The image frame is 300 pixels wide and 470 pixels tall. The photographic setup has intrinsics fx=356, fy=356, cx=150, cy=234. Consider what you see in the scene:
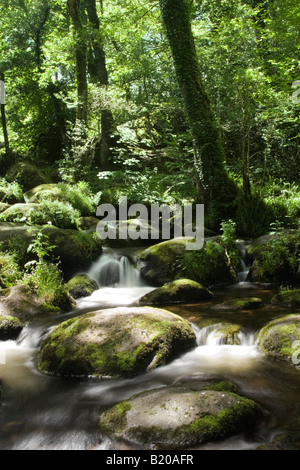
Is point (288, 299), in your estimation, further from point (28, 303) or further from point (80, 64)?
point (80, 64)

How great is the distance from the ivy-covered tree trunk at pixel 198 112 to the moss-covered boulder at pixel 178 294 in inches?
184

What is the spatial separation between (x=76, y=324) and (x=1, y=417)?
5.09 feet

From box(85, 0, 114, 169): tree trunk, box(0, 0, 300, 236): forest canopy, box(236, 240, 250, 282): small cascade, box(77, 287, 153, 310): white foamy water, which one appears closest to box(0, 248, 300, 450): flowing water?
box(77, 287, 153, 310): white foamy water

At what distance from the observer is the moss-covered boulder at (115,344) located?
4.30m

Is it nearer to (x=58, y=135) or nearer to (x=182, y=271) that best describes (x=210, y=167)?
(x=182, y=271)

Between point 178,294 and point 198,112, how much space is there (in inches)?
274

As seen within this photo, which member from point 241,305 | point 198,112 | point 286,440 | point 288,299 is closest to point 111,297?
point 241,305

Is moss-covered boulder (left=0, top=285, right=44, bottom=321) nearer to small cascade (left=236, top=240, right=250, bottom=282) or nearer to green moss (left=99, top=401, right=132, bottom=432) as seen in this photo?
green moss (left=99, top=401, right=132, bottom=432)

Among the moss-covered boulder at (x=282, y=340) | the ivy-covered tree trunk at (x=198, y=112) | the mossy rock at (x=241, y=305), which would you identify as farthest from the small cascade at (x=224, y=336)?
the ivy-covered tree trunk at (x=198, y=112)

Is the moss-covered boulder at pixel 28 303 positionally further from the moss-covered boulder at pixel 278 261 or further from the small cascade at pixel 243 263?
the moss-covered boulder at pixel 278 261

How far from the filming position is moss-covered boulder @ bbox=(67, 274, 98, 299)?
25.9 ft

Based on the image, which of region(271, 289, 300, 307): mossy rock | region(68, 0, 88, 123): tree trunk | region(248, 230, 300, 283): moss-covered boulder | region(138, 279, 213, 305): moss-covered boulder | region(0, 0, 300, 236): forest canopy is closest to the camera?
region(271, 289, 300, 307): mossy rock

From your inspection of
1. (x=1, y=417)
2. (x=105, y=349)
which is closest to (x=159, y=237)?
(x=105, y=349)

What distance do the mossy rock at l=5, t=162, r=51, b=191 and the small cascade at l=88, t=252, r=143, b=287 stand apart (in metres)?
7.87
